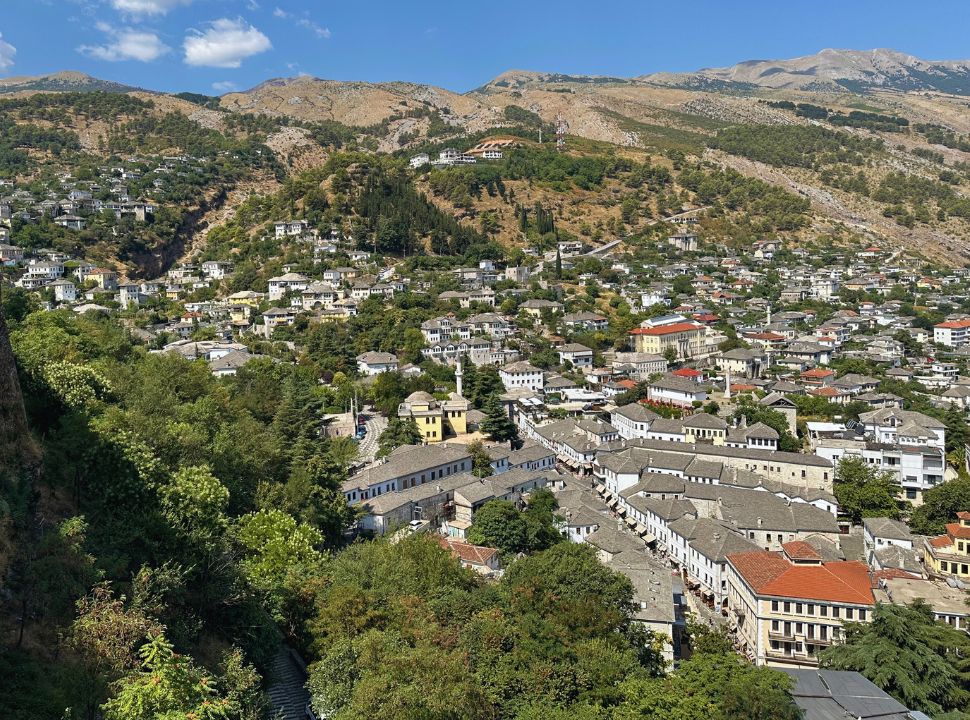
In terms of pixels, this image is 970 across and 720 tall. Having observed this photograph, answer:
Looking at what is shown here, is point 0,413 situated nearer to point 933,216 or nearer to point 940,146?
point 933,216

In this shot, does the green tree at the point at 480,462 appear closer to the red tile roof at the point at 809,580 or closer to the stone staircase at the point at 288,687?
the red tile roof at the point at 809,580

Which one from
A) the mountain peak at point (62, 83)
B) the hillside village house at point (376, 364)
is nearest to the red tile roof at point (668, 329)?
the hillside village house at point (376, 364)

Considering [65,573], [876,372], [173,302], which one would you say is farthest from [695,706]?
[173,302]

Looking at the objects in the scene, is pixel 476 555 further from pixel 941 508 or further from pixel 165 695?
pixel 941 508

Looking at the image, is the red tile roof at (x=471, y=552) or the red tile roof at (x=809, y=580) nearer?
the red tile roof at (x=809, y=580)

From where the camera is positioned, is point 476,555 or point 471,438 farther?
point 471,438

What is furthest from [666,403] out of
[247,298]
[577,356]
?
[247,298]
